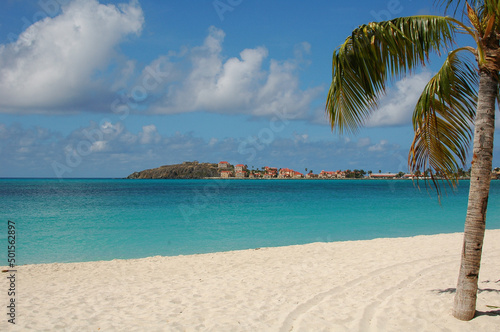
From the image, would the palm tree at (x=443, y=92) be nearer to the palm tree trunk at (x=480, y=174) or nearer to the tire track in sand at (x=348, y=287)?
the palm tree trunk at (x=480, y=174)

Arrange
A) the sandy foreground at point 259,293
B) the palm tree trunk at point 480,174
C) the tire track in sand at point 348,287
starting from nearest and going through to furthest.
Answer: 1. the palm tree trunk at point 480,174
2. the sandy foreground at point 259,293
3. the tire track in sand at point 348,287

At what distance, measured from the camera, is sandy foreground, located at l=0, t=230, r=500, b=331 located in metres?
5.08

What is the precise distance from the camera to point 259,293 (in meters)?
6.75

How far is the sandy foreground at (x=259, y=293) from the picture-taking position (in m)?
5.08

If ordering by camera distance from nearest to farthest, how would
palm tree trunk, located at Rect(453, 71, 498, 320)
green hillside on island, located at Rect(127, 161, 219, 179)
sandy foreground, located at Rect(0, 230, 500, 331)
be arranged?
palm tree trunk, located at Rect(453, 71, 498, 320) → sandy foreground, located at Rect(0, 230, 500, 331) → green hillside on island, located at Rect(127, 161, 219, 179)

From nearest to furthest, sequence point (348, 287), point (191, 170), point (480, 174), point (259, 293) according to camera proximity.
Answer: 1. point (480, 174)
2. point (259, 293)
3. point (348, 287)
4. point (191, 170)

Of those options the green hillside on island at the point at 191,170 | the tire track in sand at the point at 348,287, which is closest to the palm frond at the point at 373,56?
the tire track in sand at the point at 348,287

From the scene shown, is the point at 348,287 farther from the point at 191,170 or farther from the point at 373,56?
the point at 191,170

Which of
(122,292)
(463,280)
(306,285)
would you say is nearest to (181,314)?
(122,292)

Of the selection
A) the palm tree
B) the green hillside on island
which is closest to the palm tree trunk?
the palm tree

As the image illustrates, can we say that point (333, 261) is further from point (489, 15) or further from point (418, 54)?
point (489, 15)

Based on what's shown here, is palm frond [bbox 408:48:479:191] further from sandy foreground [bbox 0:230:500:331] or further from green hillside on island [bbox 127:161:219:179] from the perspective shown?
green hillside on island [bbox 127:161:219:179]

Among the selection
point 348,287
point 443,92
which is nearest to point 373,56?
point 443,92

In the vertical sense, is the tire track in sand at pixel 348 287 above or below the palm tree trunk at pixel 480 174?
below
